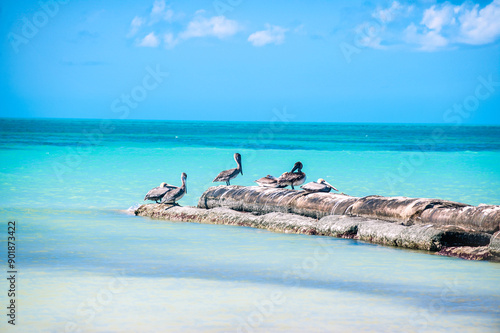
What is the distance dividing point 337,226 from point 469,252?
213 cm

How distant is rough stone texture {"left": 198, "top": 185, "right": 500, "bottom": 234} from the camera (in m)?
8.26

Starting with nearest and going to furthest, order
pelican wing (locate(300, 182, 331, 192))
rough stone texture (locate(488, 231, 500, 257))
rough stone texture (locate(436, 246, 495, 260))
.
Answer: rough stone texture (locate(488, 231, 500, 257))
rough stone texture (locate(436, 246, 495, 260))
pelican wing (locate(300, 182, 331, 192))

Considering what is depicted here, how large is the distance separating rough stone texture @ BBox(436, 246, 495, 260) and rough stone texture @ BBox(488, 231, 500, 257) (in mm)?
66

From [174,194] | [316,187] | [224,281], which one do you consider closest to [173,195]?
[174,194]

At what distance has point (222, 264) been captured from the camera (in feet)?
25.7

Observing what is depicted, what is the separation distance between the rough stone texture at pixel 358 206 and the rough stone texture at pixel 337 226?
0.54ft

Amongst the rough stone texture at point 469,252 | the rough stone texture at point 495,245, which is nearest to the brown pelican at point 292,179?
the rough stone texture at point 469,252

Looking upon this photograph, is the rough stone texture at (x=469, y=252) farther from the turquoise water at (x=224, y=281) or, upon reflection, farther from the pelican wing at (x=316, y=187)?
the pelican wing at (x=316, y=187)

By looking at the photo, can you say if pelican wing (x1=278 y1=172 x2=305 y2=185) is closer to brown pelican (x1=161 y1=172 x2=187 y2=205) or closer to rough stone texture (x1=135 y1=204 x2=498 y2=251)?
rough stone texture (x1=135 y1=204 x2=498 y2=251)

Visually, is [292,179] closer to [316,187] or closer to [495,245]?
[316,187]

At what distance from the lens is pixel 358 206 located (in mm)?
9812

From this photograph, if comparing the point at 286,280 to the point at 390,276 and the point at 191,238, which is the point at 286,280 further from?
the point at 191,238

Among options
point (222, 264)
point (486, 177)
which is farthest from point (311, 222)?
point (486, 177)

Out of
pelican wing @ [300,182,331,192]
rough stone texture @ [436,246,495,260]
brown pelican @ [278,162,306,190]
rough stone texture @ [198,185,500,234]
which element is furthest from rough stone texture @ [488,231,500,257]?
brown pelican @ [278,162,306,190]
